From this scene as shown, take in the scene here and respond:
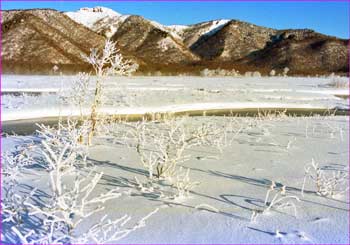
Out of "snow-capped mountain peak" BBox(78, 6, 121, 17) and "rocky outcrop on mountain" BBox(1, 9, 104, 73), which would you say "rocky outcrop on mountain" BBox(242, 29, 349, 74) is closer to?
"snow-capped mountain peak" BBox(78, 6, 121, 17)

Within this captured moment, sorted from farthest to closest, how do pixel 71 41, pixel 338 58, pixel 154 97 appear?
pixel 338 58, pixel 71 41, pixel 154 97

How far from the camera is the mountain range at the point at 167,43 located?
58.0 m

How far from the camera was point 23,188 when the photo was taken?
471cm

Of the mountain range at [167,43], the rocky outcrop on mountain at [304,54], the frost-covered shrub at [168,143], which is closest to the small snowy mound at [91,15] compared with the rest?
the mountain range at [167,43]

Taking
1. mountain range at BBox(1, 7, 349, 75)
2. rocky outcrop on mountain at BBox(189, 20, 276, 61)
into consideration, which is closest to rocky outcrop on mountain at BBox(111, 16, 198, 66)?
mountain range at BBox(1, 7, 349, 75)

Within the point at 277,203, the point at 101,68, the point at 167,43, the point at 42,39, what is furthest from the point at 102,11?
the point at 277,203

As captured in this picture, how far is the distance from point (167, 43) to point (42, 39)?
91.7 ft

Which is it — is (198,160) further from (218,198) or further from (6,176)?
(6,176)

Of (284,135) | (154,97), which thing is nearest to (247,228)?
(284,135)

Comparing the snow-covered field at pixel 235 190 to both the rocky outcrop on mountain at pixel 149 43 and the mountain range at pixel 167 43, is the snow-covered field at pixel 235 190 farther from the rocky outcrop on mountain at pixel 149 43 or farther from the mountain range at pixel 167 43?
the rocky outcrop on mountain at pixel 149 43

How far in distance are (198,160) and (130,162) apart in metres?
0.78

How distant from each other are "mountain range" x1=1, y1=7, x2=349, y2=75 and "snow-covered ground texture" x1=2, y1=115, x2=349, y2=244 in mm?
44062

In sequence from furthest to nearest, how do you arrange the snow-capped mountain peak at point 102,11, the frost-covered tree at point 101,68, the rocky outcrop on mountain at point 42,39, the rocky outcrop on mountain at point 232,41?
the snow-capped mountain peak at point 102,11 → the rocky outcrop on mountain at point 232,41 → the rocky outcrop on mountain at point 42,39 → the frost-covered tree at point 101,68

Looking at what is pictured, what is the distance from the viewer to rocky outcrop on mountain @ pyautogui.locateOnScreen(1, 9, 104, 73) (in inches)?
2197
